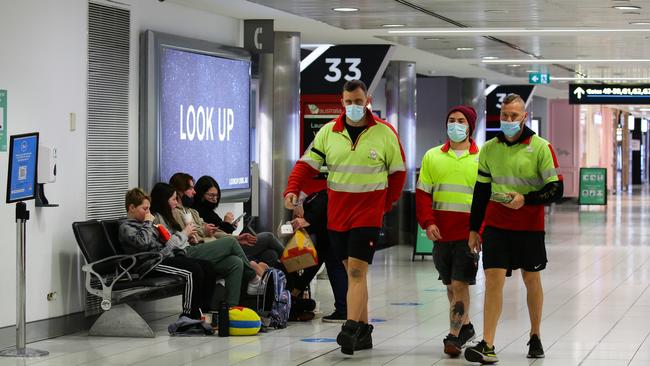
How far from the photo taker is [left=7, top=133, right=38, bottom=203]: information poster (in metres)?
7.82

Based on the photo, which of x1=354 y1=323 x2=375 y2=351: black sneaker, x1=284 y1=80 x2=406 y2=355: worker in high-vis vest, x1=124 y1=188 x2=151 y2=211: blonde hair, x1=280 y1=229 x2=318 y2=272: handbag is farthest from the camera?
x1=280 y1=229 x2=318 y2=272: handbag

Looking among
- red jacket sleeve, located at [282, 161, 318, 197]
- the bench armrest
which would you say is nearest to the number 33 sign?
the bench armrest

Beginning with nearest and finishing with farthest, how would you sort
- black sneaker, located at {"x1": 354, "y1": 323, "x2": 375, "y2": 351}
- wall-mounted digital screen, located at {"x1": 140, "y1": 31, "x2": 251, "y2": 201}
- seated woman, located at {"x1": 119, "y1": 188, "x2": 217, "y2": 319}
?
black sneaker, located at {"x1": 354, "y1": 323, "x2": 375, "y2": 351} < seated woman, located at {"x1": 119, "y1": 188, "x2": 217, "y2": 319} < wall-mounted digital screen, located at {"x1": 140, "y1": 31, "x2": 251, "y2": 201}

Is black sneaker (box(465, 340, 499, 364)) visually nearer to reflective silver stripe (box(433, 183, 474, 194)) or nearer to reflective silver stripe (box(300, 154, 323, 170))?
reflective silver stripe (box(433, 183, 474, 194))

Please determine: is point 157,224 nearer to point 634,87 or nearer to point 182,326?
point 182,326

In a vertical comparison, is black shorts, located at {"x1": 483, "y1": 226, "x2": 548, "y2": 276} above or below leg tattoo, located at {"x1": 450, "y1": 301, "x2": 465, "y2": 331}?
above

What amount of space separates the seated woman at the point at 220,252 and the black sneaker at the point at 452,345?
203cm

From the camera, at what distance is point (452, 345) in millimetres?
7742

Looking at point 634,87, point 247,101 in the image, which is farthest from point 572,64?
point 247,101

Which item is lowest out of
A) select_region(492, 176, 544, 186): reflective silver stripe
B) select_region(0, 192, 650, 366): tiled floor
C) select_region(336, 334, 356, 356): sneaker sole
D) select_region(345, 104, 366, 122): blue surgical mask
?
select_region(0, 192, 650, 366): tiled floor

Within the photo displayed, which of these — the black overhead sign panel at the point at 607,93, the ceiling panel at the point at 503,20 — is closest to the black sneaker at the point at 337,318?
the ceiling panel at the point at 503,20

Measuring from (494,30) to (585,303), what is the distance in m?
3.81

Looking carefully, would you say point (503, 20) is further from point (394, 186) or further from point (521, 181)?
point (521, 181)

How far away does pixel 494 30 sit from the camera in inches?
536
